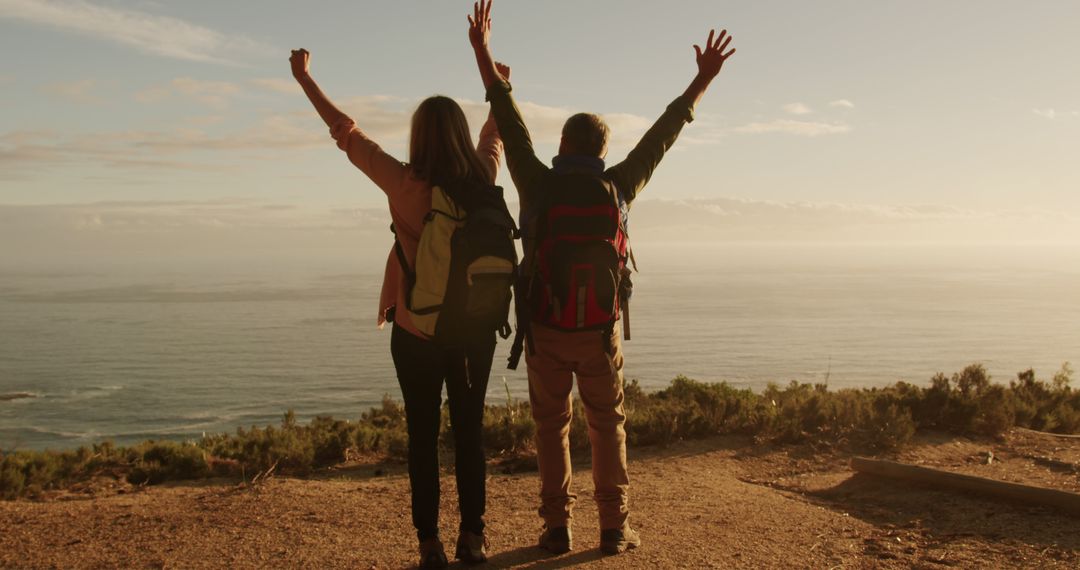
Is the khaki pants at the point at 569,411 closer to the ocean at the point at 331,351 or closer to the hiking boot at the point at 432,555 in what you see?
the hiking boot at the point at 432,555

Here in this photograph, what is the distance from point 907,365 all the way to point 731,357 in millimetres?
14256

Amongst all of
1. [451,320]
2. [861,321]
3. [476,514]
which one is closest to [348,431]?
[476,514]

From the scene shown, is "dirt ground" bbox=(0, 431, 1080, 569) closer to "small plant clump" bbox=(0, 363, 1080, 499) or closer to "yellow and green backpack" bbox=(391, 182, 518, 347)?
"small plant clump" bbox=(0, 363, 1080, 499)

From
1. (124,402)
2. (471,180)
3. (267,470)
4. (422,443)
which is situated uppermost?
(471,180)

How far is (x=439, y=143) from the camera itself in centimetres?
368

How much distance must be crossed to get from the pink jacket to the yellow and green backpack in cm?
5

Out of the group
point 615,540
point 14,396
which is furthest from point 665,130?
point 14,396

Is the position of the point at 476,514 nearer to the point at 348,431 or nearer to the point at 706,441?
the point at 348,431

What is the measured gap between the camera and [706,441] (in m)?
8.09

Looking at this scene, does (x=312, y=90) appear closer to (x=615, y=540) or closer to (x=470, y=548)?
(x=470, y=548)

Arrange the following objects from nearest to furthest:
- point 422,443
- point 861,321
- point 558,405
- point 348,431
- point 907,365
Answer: point 422,443
point 558,405
point 348,431
point 907,365
point 861,321

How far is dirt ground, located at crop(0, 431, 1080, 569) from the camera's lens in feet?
14.6

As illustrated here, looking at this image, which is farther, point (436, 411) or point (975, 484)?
point (975, 484)

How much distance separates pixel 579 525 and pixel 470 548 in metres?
1.10
